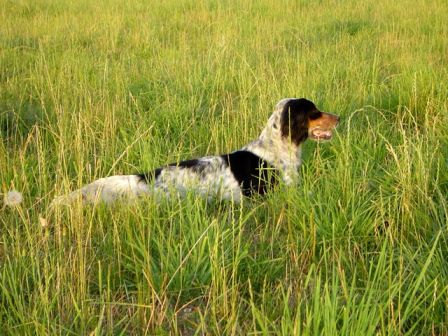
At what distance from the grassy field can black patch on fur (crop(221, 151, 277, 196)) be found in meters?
0.29

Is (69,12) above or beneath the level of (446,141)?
above

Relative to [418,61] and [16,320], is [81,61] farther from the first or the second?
[16,320]

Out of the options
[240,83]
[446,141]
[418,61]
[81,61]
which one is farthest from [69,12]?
[446,141]

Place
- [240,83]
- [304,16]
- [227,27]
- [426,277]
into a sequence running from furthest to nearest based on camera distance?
[304,16], [227,27], [240,83], [426,277]

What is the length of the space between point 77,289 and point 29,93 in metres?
3.90

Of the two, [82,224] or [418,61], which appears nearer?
[82,224]

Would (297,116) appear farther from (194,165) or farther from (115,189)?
(115,189)

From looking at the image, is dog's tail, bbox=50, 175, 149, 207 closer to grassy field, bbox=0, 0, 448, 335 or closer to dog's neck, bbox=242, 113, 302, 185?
grassy field, bbox=0, 0, 448, 335

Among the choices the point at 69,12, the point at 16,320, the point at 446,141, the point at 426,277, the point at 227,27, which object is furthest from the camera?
the point at 69,12

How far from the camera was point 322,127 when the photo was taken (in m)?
3.93

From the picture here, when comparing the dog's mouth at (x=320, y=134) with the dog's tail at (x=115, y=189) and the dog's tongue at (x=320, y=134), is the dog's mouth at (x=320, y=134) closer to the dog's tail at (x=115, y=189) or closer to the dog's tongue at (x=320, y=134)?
the dog's tongue at (x=320, y=134)

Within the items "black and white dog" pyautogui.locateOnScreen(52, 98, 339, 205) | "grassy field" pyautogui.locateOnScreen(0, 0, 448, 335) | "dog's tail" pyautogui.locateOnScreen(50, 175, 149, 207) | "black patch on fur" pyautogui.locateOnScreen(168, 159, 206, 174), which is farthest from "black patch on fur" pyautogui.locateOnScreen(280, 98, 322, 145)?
"dog's tail" pyautogui.locateOnScreen(50, 175, 149, 207)

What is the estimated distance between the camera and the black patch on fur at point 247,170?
3752 millimetres

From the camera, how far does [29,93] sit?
18.4 ft
